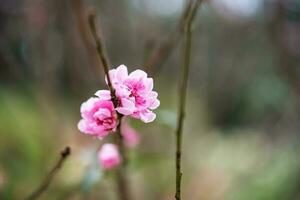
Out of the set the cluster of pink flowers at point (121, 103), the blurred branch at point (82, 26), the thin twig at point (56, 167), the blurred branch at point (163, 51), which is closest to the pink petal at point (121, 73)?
the cluster of pink flowers at point (121, 103)

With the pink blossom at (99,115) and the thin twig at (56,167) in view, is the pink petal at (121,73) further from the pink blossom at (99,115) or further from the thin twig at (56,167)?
the thin twig at (56,167)

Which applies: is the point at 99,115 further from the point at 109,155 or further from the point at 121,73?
the point at 109,155

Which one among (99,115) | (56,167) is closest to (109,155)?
(56,167)

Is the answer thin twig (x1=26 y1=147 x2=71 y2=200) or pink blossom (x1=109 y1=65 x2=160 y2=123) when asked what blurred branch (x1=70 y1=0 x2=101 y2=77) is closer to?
thin twig (x1=26 y1=147 x2=71 y2=200)

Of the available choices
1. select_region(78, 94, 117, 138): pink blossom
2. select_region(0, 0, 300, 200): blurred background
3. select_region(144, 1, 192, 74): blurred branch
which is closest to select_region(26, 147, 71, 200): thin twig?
select_region(78, 94, 117, 138): pink blossom

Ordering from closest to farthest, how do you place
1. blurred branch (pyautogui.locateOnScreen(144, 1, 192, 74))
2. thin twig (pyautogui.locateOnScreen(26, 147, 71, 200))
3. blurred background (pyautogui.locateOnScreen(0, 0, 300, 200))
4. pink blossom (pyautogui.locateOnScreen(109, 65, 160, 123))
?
pink blossom (pyautogui.locateOnScreen(109, 65, 160, 123))
thin twig (pyautogui.locateOnScreen(26, 147, 71, 200))
blurred branch (pyautogui.locateOnScreen(144, 1, 192, 74))
blurred background (pyautogui.locateOnScreen(0, 0, 300, 200))

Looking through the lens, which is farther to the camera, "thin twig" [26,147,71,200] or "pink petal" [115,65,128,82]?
"thin twig" [26,147,71,200]

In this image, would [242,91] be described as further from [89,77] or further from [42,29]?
[42,29]
